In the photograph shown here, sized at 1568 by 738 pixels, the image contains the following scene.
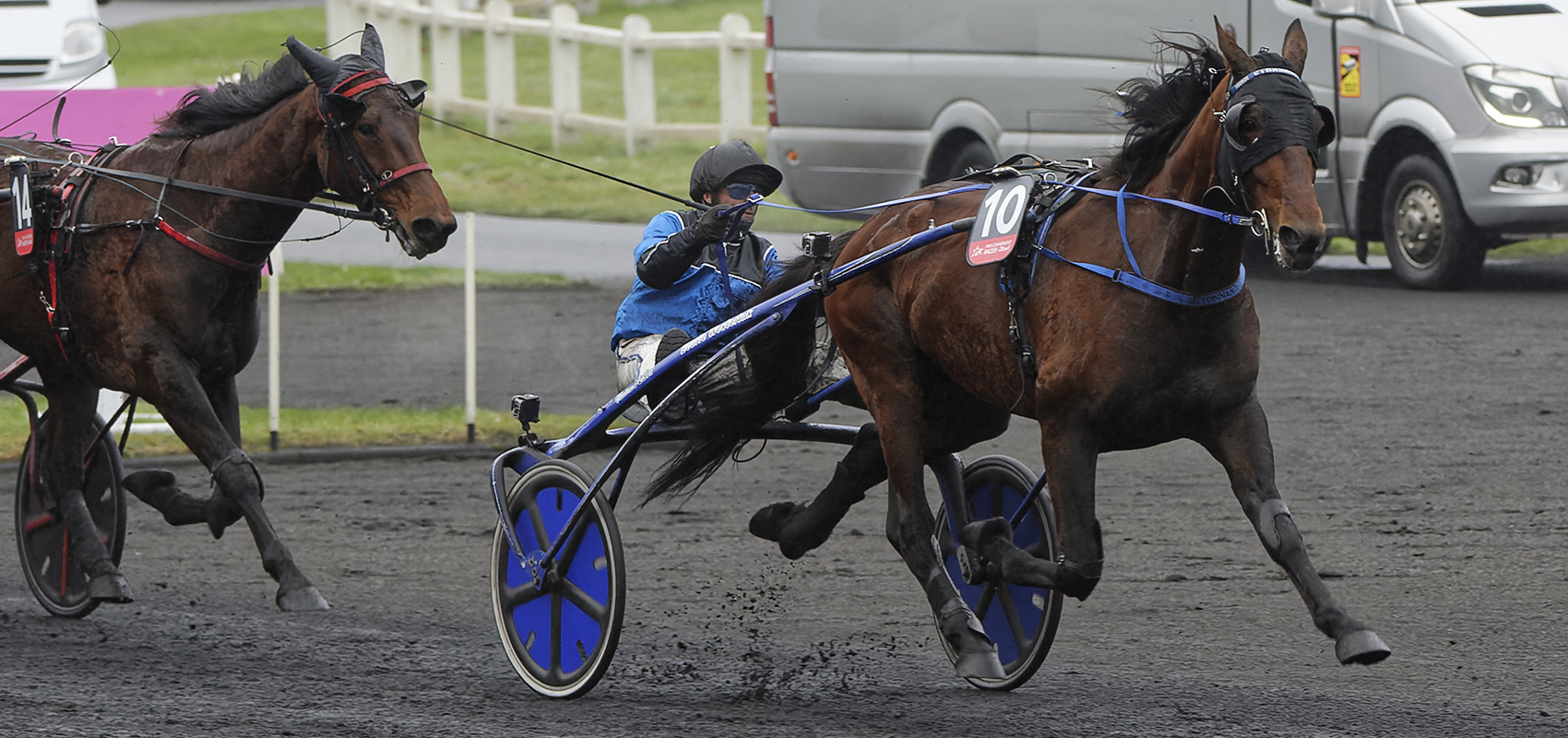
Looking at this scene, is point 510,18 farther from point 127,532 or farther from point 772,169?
point 772,169

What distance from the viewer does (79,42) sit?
12289mm

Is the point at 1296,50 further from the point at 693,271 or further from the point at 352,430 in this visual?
the point at 352,430

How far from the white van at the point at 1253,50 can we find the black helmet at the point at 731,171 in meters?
4.14

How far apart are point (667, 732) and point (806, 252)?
56.6 inches

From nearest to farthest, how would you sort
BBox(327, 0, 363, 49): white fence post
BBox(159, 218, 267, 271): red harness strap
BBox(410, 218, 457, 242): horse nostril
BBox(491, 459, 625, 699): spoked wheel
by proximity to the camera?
BBox(491, 459, 625, 699): spoked wheel → BBox(410, 218, 457, 242): horse nostril → BBox(159, 218, 267, 271): red harness strap → BBox(327, 0, 363, 49): white fence post

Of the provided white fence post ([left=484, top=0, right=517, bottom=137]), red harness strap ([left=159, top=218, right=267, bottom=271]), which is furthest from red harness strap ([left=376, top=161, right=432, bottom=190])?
white fence post ([left=484, top=0, right=517, bottom=137])

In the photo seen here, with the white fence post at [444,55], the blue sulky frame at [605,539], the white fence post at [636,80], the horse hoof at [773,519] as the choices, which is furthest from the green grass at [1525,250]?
the white fence post at [444,55]

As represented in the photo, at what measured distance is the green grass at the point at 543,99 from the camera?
58.7ft

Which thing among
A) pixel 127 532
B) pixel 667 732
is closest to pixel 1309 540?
pixel 667 732

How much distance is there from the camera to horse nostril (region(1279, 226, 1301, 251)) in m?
3.92

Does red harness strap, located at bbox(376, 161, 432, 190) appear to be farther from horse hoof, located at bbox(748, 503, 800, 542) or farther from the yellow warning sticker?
the yellow warning sticker

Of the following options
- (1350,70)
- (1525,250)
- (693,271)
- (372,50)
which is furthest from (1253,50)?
(372,50)

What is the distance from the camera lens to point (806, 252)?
547 centimetres

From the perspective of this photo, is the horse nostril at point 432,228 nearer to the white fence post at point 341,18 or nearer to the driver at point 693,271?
the driver at point 693,271
